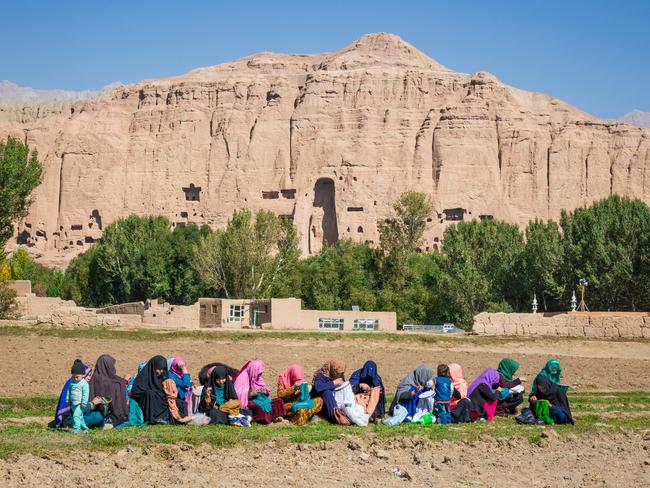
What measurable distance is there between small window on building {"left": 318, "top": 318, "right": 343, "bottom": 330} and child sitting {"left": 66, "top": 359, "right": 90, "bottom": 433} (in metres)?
24.8

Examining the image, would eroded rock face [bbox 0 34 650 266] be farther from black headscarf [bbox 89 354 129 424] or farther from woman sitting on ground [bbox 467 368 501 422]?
black headscarf [bbox 89 354 129 424]

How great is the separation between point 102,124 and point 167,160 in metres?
→ 7.58

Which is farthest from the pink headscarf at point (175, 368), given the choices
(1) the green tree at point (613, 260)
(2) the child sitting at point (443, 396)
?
(1) the green tree at point (613, 260)

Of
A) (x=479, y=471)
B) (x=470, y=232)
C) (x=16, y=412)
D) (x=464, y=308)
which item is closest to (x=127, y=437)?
(x=16, y=412)

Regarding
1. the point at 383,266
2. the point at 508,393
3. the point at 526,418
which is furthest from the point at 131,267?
the point at 526,418

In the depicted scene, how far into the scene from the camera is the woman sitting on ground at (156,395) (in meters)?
15.1

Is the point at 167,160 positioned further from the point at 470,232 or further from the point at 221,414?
the point at 221,414

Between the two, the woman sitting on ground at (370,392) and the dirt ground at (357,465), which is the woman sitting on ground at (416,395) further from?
the dirt ground at (357,465)

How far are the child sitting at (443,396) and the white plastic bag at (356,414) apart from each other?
4.06ft

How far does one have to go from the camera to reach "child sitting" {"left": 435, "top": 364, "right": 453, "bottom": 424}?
16.3 metres

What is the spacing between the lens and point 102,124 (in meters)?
106

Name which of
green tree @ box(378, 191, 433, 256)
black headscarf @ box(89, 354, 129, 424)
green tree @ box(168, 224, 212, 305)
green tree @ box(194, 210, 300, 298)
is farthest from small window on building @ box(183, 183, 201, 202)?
black headscarf @ box(89, 354, 129, 424)

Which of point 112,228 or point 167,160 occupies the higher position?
point 167,160

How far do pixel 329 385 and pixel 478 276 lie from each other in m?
34.2
